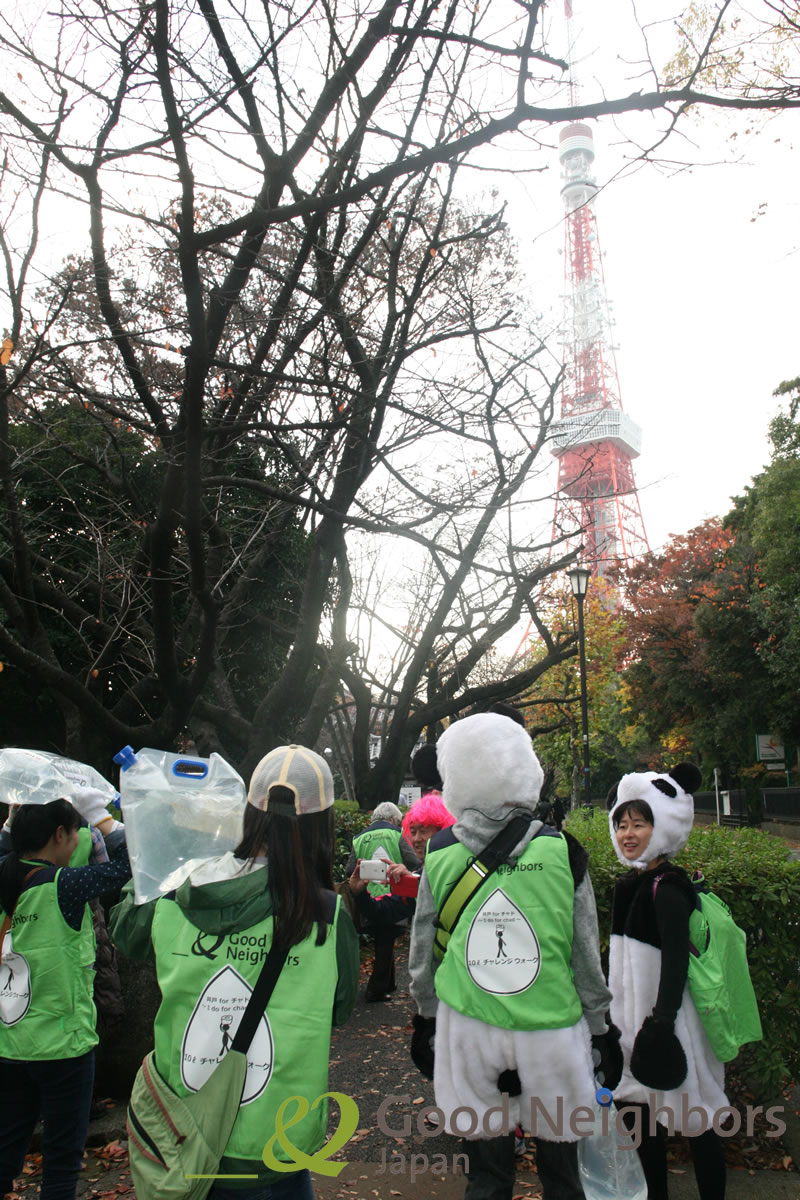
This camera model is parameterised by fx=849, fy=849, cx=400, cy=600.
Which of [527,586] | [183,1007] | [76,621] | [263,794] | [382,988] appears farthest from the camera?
[527,586]

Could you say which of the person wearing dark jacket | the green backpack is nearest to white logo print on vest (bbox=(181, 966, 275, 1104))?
the green backpack

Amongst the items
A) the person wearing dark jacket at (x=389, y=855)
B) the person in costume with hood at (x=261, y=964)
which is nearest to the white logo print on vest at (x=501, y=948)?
the person in costume with hood at (x=261, y=964)

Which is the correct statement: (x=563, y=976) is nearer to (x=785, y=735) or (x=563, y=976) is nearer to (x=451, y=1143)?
(x=451, y=1143)

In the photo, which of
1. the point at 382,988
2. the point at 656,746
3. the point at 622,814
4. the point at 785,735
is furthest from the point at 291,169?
the point at 656,746

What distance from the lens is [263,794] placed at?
2107mm

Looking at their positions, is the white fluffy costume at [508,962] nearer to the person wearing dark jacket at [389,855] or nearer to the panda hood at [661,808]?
the panda hood at [661,808]

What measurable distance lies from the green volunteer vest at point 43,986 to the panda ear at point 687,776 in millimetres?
2296

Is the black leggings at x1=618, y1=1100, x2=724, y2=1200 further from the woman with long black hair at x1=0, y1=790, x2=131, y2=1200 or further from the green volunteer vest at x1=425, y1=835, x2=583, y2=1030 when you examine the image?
the woman with long black hair at x1=0, y1=790, x2=131, y2=1200

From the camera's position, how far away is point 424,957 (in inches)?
99.7

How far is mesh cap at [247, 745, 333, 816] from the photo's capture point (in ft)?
6.82

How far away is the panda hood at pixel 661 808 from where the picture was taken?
3104mm

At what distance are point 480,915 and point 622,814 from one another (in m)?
1.01

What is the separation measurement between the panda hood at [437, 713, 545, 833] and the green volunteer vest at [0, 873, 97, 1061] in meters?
1.49

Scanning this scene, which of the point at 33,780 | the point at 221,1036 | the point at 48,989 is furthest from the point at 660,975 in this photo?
the point at 33,780
